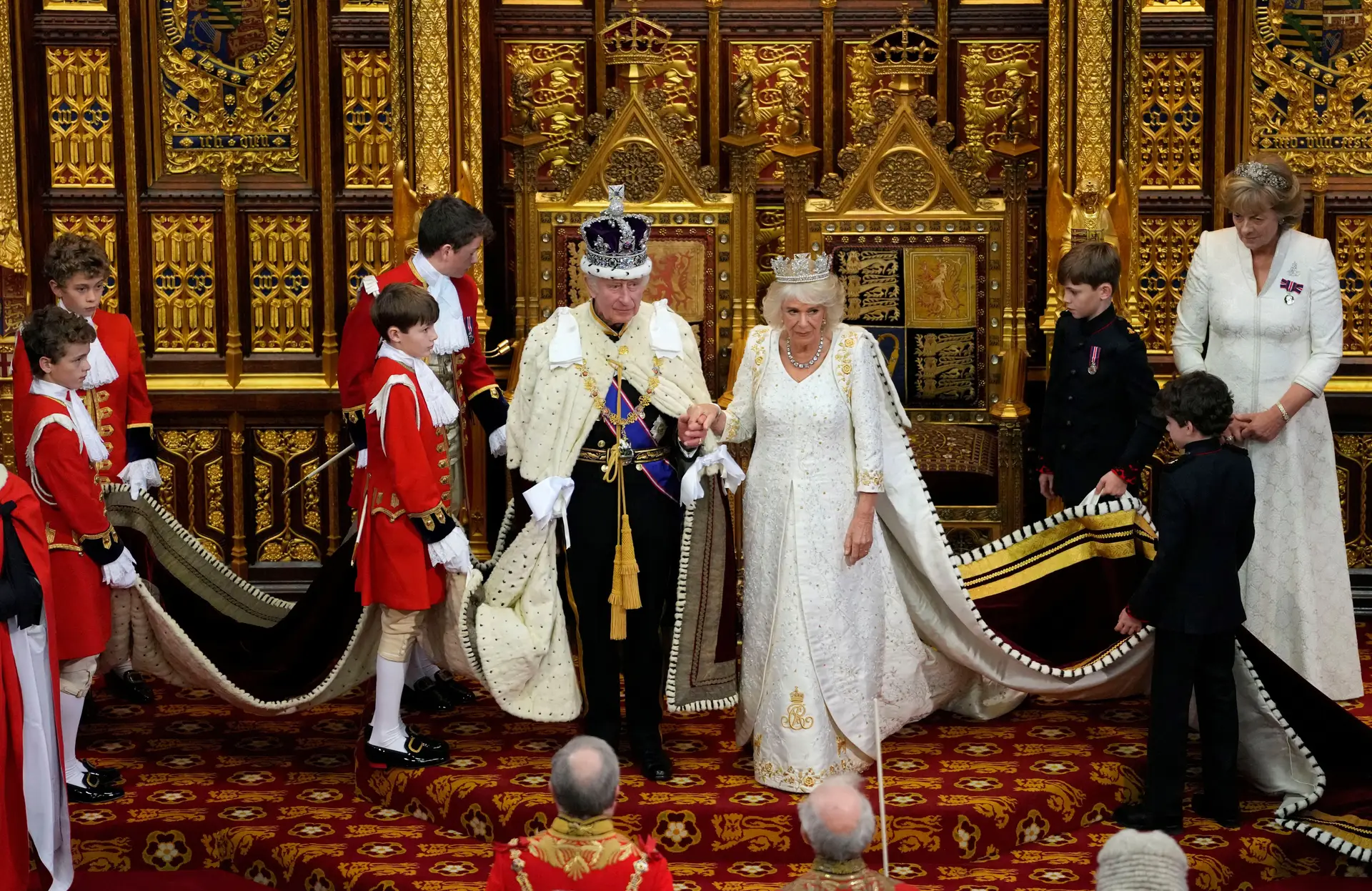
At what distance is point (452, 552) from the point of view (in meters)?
6.04

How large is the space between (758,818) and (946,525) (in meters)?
2.67

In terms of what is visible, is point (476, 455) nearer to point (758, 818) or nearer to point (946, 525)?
point (946, 525)

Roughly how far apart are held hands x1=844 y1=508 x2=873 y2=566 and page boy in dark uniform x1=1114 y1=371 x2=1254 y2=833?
80 cm

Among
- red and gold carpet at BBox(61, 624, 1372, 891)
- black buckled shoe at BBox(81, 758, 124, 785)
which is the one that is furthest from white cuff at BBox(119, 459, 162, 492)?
black buckled shoe at BBox(81, 758, 124, 785)

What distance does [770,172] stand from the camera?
8.53m

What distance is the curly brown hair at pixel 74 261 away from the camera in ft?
20.8

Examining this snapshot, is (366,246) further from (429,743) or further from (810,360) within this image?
(810,360)

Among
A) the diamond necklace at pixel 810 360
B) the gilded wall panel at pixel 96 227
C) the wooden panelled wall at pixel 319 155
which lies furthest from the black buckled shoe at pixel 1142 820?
the gilded wall panel at pixel 96 227

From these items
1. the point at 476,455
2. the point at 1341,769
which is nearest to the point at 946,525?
the point at 476,455

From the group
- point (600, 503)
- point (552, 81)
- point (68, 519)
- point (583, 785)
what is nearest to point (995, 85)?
point (552, 81)

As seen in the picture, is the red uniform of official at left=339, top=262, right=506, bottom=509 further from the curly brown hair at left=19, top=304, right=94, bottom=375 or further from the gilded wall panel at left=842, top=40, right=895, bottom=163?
the gilded wall panel at left=842, top=40, right=895, bottom=163

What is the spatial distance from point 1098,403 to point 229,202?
12.7 feet

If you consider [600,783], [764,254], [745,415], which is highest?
[764,254]

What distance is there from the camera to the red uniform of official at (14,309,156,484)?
264 inches
